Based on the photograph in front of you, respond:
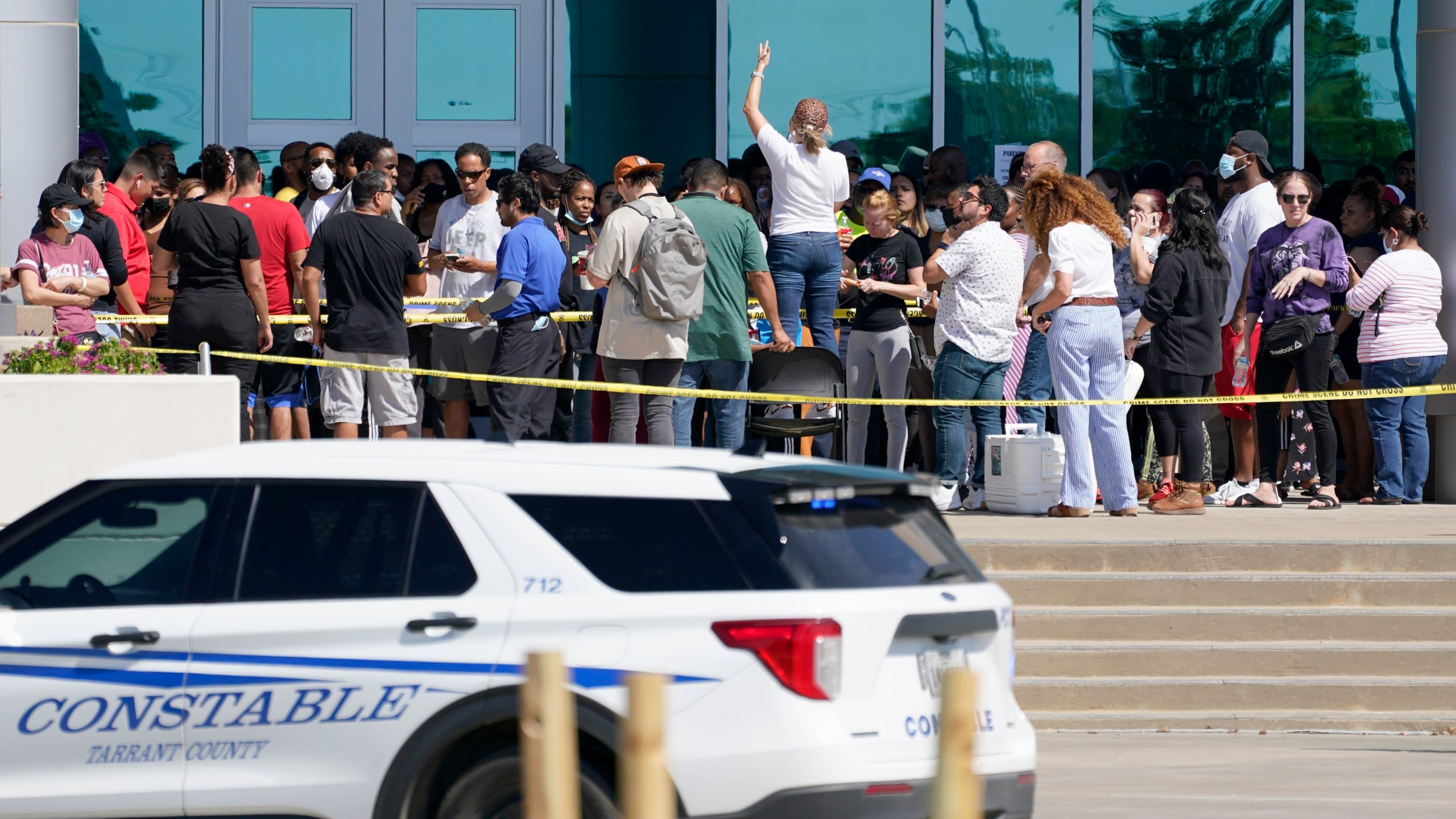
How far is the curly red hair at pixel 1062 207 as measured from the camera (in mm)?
10891

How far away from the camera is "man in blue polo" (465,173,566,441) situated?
11.3 metres

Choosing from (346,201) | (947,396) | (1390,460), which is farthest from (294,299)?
(1390,460)

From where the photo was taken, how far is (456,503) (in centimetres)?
528

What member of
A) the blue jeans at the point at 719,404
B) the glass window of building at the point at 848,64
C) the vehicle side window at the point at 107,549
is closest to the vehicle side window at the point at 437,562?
the vehicle side window at the point at 107,549

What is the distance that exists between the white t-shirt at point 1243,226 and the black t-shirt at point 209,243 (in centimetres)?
635

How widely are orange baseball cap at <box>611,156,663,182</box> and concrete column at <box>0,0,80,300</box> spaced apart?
4.16 m

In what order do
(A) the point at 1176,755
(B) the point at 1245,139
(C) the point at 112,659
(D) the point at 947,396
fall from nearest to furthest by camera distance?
(C) the point at 112,659
(A) the point at 1176,755
(D) the point at 947,396
(B) the point at 1245,139

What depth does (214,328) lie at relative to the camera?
1097 cm

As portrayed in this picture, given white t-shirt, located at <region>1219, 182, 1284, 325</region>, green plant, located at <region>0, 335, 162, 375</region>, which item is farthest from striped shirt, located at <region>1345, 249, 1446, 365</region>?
green plant, located at <region>0, 335, 162, 375</region>

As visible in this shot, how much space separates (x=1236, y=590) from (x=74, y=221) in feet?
24.2

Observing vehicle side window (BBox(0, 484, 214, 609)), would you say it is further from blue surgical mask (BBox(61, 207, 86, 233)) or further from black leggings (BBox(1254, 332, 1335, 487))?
black leggings (BBox(1254, 332, 1335, 487))

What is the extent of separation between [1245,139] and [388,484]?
860 centimetres

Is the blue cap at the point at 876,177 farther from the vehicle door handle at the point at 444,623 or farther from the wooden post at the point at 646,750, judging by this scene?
the wooden post at the point at 646,750

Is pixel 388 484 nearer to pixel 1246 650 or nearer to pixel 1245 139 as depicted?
pixel 1246 650
